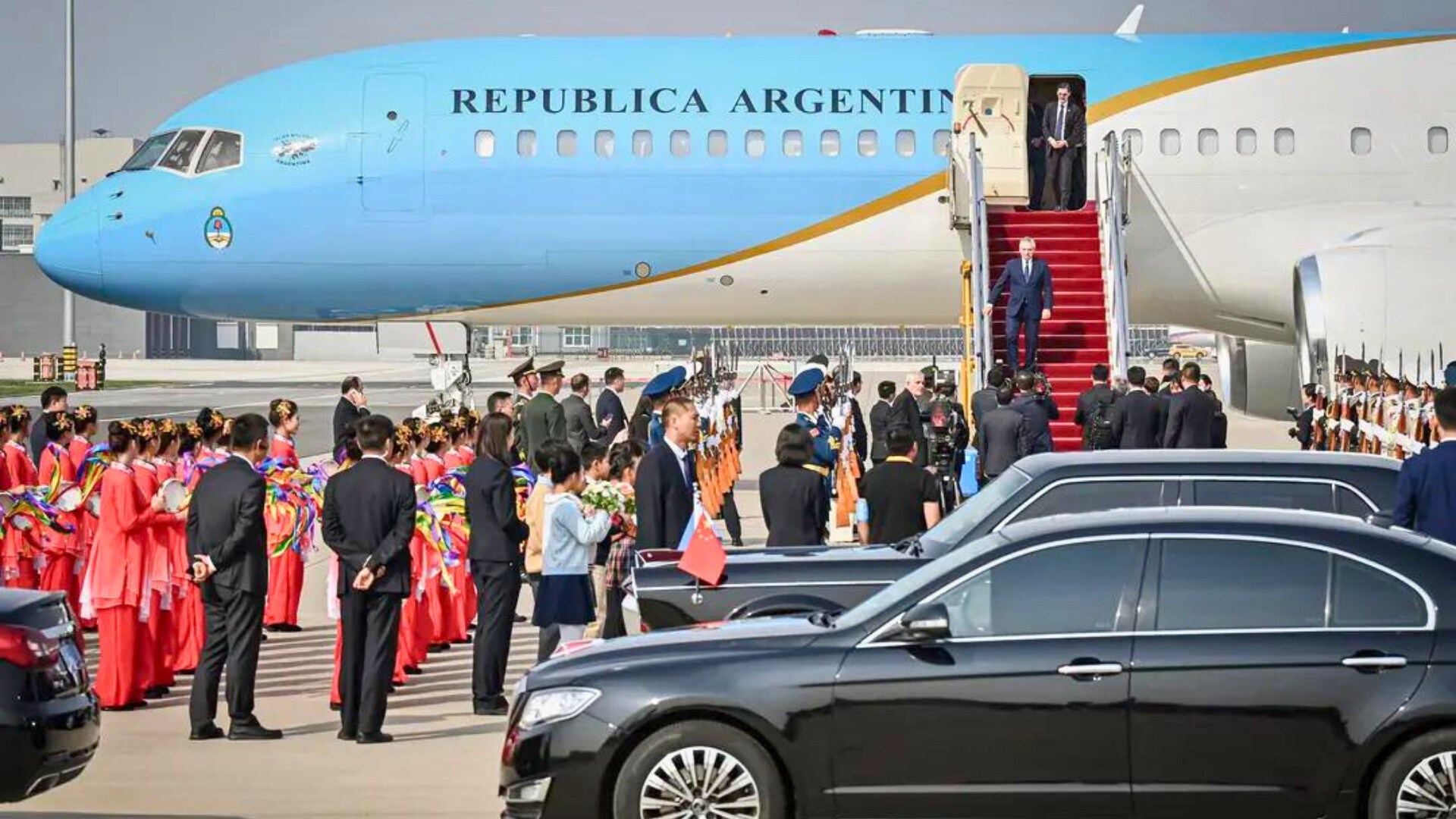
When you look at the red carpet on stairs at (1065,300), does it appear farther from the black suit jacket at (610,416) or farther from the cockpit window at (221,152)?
the cockpit window at (221,152)

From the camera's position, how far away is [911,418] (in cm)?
2012

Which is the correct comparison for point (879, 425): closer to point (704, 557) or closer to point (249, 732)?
point (249, 732)

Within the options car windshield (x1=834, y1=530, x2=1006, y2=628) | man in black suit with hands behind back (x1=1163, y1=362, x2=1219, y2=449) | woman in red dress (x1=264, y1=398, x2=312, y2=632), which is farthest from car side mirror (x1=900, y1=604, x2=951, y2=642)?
man in black suit with hands behind back (x1=1163, y1=362, x2=1219, y2=449)

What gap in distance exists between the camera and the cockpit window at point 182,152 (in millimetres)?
25250

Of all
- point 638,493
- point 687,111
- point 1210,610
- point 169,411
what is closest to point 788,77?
point 687,111

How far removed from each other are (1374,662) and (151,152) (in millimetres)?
21247

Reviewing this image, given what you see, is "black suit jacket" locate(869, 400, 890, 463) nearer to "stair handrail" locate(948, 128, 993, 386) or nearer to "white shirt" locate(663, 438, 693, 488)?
"stair handrail" locate(948, 128, 993, 386)

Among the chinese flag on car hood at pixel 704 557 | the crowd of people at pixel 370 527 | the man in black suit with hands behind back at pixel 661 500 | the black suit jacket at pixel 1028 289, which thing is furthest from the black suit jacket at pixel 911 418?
the chinese flag on car hood at pixel 704 557

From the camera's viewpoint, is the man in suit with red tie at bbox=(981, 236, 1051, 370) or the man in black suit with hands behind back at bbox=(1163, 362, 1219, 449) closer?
the man in black suit with hands behind back at bbox=(1163, 362, 1219, 449)

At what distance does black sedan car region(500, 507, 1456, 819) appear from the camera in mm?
7574

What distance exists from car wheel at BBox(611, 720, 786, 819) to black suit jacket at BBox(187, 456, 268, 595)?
12.6ft

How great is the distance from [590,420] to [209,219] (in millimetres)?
6789

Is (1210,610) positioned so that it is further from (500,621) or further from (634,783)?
(500,621)

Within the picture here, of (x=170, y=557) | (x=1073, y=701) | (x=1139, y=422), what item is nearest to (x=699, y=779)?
(x=1073, y=701)
